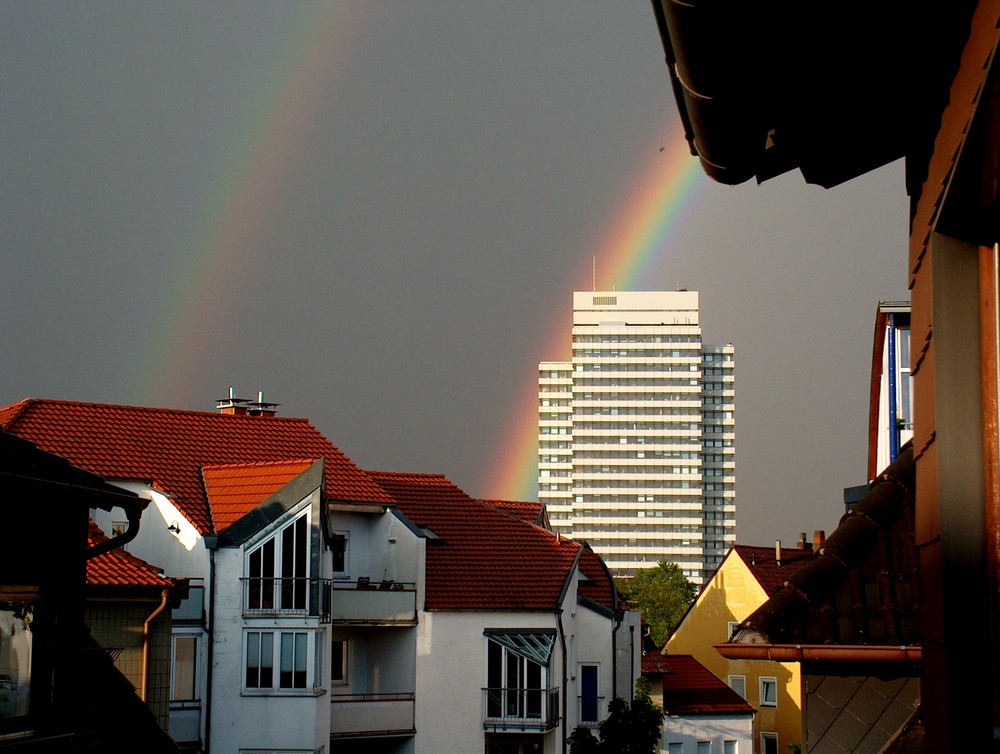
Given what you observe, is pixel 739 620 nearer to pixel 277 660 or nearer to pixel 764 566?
pixel 764 566

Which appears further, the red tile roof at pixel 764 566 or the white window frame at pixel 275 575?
the red tile roof at pixel 764 566

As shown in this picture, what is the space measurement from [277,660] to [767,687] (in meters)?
37.8

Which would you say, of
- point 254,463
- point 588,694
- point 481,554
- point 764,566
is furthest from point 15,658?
point 764,566

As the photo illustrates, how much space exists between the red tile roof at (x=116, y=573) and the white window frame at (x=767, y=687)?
44.9 meters

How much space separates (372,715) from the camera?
1417 inches

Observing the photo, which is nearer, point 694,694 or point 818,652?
point 818,652

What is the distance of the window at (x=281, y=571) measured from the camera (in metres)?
32.9

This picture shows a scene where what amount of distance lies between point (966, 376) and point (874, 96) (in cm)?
128

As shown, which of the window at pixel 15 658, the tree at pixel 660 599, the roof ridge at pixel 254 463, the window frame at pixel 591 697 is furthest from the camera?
the tree at pixel 660 599

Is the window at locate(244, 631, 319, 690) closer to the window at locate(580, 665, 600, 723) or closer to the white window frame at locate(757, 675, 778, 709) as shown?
the window at locate(580, 665, 600, 723)

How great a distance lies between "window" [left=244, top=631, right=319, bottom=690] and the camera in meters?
32.4

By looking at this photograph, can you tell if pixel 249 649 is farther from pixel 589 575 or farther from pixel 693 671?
pixel 693 671

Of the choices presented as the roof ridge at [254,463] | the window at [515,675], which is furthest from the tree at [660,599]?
the roof ridge at [254,463]

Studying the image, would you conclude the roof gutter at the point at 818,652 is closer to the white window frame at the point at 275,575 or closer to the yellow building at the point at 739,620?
the white window frame at the point at 275,575
